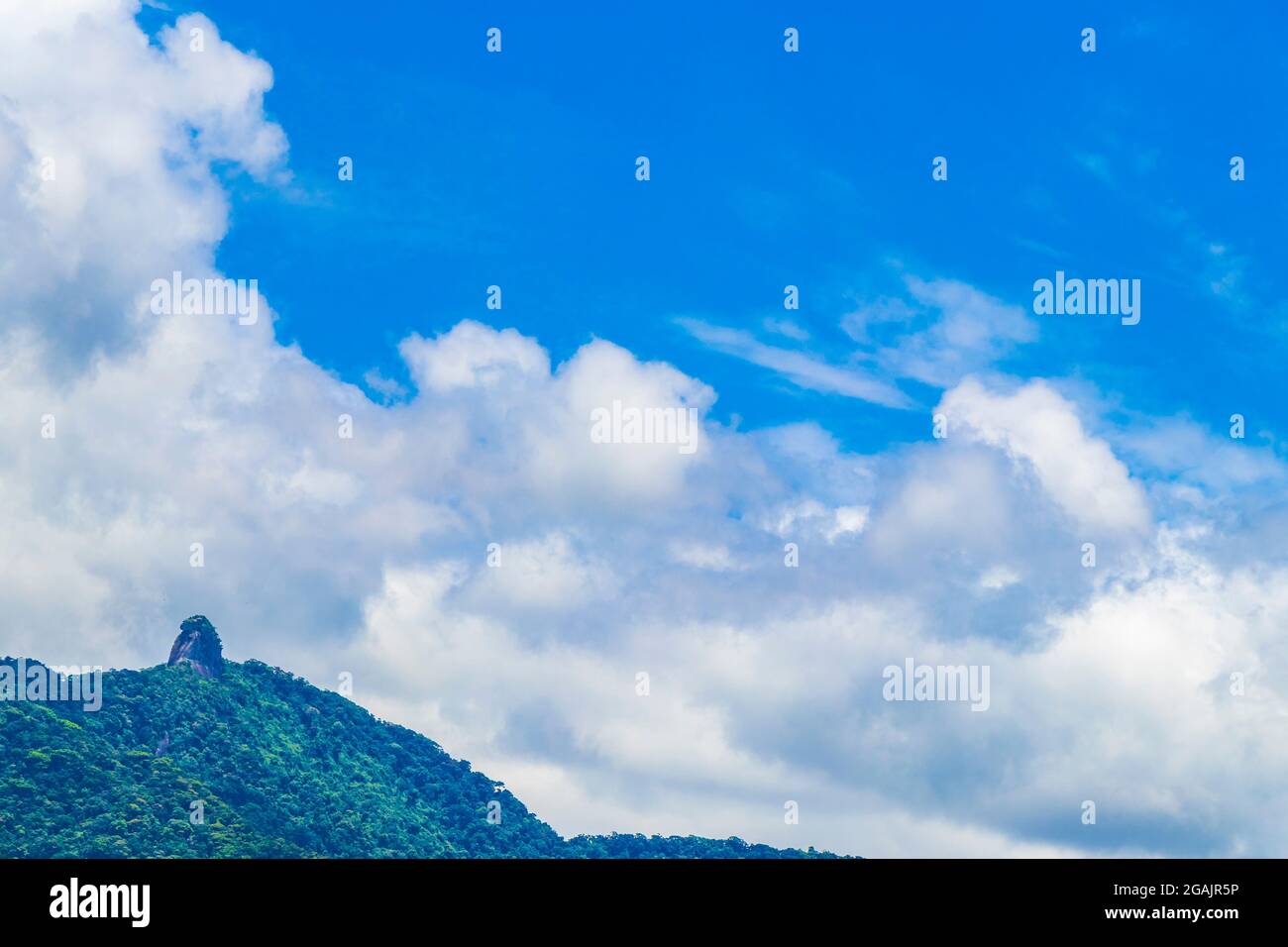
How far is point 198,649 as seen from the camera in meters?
191

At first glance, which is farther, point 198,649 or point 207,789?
point 198,649

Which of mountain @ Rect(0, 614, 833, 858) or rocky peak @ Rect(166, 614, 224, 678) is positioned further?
rocky peak @ Rect(166, 614, 224, 678)

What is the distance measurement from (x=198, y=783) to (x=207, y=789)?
146cm

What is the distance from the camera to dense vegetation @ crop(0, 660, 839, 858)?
146000 mm

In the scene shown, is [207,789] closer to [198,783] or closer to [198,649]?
[198,783]

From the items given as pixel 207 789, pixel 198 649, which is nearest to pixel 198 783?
pixel 207 789

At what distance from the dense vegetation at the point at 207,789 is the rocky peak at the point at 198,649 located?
1687 mm

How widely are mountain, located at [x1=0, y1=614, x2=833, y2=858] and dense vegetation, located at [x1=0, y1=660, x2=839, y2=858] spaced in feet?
0.68

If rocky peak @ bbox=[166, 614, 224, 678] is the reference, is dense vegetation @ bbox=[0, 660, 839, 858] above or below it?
below

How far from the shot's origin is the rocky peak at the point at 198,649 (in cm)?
18925

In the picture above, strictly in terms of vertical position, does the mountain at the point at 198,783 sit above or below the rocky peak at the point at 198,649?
below
